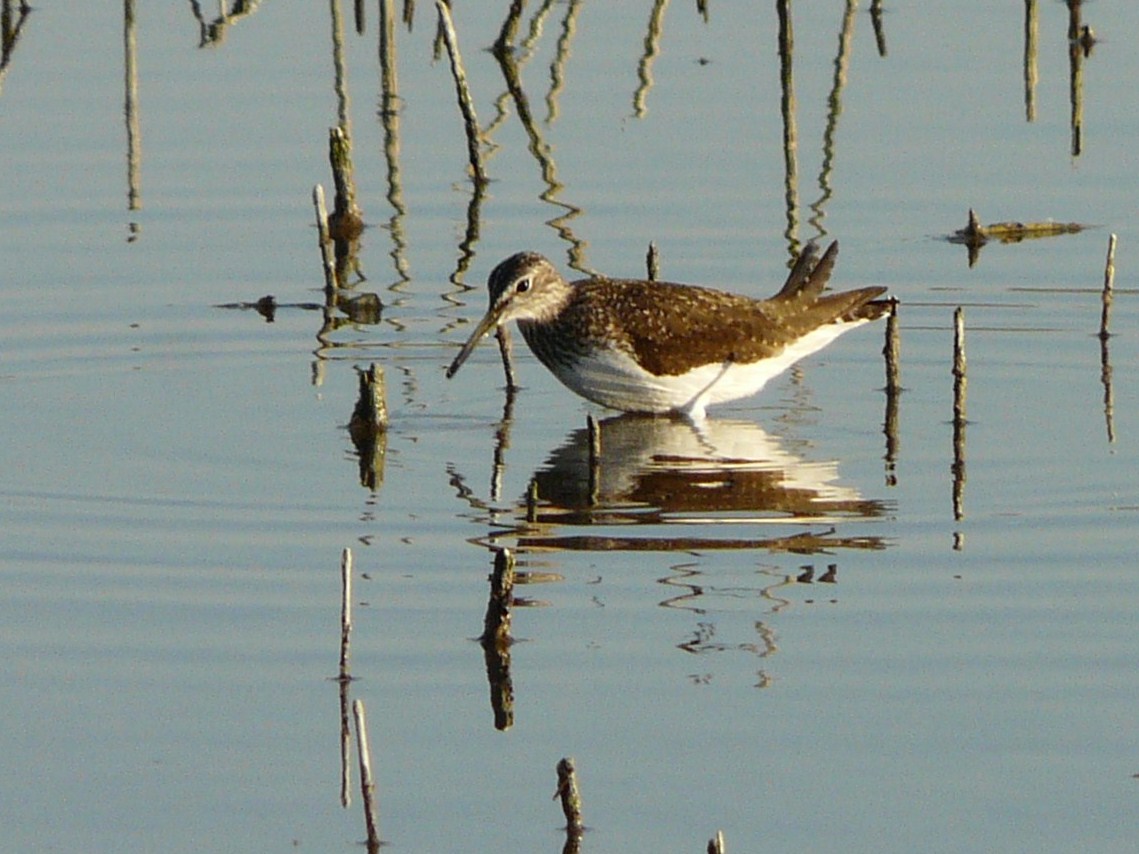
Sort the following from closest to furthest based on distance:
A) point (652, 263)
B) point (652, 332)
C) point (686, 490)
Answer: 1. point (686, 490)
2. point (652, 332)
3. point (652, 263)

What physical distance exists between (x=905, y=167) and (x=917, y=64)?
7.36 ft

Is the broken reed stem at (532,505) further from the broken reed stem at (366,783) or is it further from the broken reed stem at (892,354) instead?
the broken reed stem at (366,783)

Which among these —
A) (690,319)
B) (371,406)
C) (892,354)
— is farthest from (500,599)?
(892,354)

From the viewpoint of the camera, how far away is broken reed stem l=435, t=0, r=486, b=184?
50.5 feet

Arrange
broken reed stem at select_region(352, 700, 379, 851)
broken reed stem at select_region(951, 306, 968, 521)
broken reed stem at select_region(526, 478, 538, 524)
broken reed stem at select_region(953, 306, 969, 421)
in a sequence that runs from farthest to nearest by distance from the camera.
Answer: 1. broken reed stem at select_region(953, 306, 969, 421)
2. broken reed stem at select_region(951, 306, 968, 521)
3. broken reed stem at select_region(526, 478, 538, 524)
4. broken reed stem at select_region(352, 700, 379, 851)

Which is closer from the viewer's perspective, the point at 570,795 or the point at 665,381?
the point at 570,795

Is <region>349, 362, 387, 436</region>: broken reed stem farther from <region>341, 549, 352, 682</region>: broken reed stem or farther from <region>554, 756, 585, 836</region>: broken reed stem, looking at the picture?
<region>554, 756, 585, 836</region>: broken reed stem

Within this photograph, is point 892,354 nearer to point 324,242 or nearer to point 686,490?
point 686,490

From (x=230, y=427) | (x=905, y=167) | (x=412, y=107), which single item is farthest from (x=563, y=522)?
A: (x=412, y=107)

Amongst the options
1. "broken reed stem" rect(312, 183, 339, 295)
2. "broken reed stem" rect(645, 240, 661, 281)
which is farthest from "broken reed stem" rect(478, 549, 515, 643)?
"broken reed stem" rect(312, 183, 339, 295)

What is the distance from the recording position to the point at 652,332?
12141mm

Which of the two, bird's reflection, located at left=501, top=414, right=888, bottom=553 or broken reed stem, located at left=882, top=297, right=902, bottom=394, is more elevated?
broken reed stem, located at left=882, top=297, right=902, bottom=394

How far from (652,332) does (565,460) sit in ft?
3.66

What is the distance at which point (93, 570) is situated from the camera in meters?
9.34
